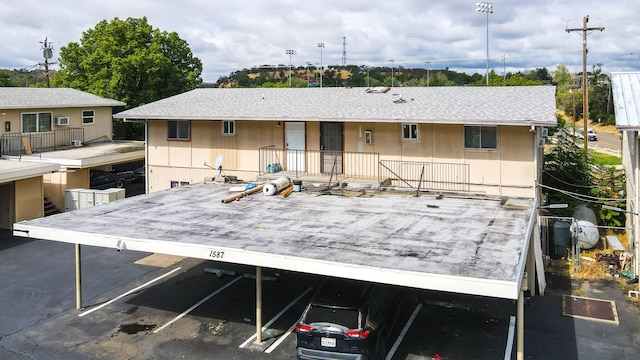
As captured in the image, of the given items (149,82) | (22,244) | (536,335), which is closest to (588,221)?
(536,335)

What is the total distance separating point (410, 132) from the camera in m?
19.0

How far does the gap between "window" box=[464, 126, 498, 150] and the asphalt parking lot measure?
4.85 m

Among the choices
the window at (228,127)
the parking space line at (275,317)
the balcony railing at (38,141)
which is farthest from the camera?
the balcony railing at (38,141)

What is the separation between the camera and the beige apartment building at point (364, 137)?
17.7 meters

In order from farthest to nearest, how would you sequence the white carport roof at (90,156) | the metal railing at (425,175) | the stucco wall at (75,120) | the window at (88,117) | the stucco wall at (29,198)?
the window at (88,117)
the stucco wall at (75,120)
the white carport roof at (90,156)
the stucco wall at (29,198)
the metal railing at (425,175)

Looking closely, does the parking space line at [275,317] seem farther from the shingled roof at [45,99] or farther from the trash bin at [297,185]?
the shingled roof at [45,99]

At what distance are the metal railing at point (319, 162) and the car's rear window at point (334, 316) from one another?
943 centimetres

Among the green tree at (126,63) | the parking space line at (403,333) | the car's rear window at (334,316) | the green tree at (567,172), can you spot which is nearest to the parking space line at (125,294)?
the car's rear window at (334,316)

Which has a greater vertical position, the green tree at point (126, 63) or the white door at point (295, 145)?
the green tree at point (126, 63)

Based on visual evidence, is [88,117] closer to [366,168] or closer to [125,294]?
[125,294]

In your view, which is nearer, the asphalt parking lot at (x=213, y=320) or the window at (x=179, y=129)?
the asphalt parking lot at (x=213, y=320)

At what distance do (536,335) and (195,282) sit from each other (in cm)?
955

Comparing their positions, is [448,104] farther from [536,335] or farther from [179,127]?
[179,127]

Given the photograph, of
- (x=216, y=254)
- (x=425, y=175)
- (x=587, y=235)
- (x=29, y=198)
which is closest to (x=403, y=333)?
(x=216, y=254)
